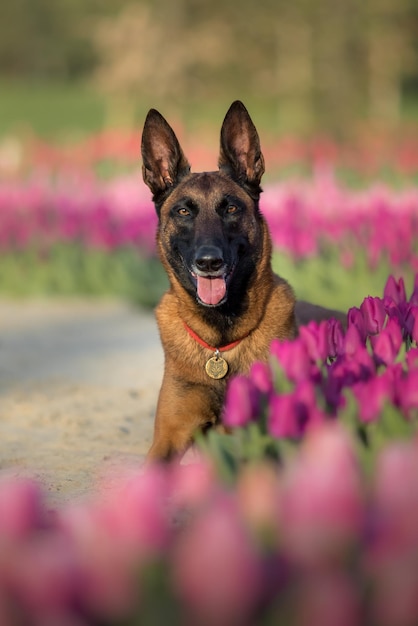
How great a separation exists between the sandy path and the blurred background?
532 inches

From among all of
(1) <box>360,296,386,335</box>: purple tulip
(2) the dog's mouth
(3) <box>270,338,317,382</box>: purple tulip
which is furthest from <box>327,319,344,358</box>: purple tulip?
(2) the dog's mouth

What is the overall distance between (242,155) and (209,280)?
96 cm

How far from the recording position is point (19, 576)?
5.95ft

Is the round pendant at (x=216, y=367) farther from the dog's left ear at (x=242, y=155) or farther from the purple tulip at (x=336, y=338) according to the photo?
the purple tulip at (x=336, y=338)

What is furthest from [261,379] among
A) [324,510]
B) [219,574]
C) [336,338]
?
[219,574]

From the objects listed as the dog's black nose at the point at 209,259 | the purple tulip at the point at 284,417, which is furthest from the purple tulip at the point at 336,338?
the dog's black nose at the point at 209,259

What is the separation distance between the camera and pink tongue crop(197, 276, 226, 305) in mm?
4895

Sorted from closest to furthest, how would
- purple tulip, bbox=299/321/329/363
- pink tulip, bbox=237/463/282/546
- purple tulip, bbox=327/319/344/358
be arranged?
pink tulip, bbox=237/463/282/546 < purple tulip, bbox=299/321/329/363 < purple tulip, bbox=327/319/344/358

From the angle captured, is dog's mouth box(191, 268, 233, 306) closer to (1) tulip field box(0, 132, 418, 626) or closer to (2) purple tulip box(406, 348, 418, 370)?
(1) tulip field box(0, 132, 418, 626)

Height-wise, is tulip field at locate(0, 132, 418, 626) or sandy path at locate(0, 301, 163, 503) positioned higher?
tulip field at locate(0, 132, 418, 626)

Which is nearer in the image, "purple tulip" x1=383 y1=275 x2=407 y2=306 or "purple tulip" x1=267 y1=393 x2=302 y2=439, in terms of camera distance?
"purple tulip" x1=267 y1=393 x2=302 y2=439

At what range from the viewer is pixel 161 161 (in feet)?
18.3

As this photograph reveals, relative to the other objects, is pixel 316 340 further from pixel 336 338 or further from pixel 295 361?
pixel 295 361

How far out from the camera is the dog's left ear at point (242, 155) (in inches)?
216
